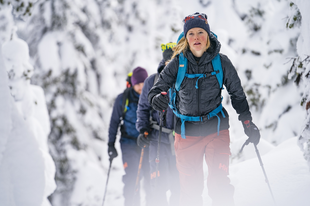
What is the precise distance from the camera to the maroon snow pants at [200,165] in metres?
2.40

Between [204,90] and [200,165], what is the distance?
2.86 ft

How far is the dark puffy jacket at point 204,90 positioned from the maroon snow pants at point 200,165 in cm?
11

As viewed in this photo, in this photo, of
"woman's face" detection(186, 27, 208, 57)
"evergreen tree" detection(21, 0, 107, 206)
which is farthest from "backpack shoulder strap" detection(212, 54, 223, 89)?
"evergreen tree" detection(21, 0, 107, 206)

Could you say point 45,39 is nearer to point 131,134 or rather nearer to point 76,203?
point 76,203

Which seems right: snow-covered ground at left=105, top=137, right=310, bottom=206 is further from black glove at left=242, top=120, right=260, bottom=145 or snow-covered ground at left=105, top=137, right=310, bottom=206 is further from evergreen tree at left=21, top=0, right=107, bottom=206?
evergreen tree at left=21, top=0, right=107, bottom=206

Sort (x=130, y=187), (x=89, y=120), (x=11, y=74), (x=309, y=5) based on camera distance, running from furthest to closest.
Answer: (x=89, y=120) < (x=11, y=74) < (x=130, y=187) < (x=309, y=5)

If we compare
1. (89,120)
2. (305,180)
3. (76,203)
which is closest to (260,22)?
(89,120)

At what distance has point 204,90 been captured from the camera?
2.44 m

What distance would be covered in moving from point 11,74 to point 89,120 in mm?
6126

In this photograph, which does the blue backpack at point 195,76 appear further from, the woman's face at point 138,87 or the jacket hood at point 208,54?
the woman's face at point 138,87

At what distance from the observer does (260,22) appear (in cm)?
1252

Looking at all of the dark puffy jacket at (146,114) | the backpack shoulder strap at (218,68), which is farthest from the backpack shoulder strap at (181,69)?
the dark puffy jacket at (146,114)

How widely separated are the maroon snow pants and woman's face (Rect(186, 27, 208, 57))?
949 millimetres

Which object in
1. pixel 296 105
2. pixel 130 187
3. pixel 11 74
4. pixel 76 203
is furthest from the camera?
pixel 76 203
